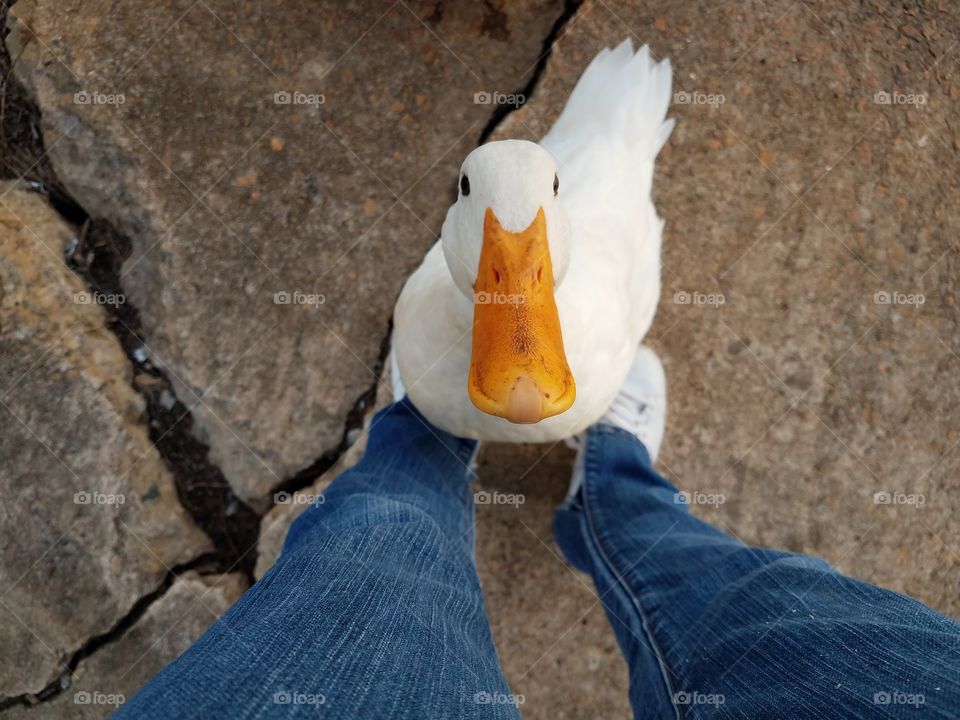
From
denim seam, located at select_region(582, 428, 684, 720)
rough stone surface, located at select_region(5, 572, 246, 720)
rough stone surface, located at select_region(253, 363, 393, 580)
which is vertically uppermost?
denim seam, located at select_region(582, 428, 684, 720)

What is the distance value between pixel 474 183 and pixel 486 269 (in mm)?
134

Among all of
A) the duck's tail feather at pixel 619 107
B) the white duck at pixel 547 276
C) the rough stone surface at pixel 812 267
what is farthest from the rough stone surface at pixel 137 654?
the duck's tail feather at pixel 619 107

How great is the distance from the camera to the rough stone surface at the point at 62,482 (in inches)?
64.8

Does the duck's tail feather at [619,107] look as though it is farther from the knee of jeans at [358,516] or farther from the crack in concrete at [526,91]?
the knee of jeans at [358,516]

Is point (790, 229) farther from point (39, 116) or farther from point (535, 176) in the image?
point (39, 116)

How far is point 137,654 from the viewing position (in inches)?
65.5

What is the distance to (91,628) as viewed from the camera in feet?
5.44

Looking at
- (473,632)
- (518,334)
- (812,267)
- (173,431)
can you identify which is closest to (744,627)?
(473,632)

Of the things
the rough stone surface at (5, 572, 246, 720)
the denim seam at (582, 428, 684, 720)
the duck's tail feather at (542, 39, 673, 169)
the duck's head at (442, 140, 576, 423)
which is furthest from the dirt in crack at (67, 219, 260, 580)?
the duck's tail feather at (542, 39, 673, 169)

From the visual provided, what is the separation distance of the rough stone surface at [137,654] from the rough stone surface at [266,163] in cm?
33

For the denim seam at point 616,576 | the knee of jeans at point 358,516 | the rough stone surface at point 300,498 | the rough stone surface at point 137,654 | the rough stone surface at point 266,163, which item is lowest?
the rough stone surface at point 137,654

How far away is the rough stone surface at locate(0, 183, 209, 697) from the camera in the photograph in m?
1.65

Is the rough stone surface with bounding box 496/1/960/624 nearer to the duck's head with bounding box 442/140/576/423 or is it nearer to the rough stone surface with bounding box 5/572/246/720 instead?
the duck's head with bounding box 442/140/576/423

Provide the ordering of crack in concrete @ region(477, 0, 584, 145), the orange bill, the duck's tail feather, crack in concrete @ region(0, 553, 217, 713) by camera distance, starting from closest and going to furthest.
Answer: the orange bill
the duck's tail feather
crack in concrete @ region(0, 553, 217, 713)
crack in concrete @ region(477, 0, 584, 145)
